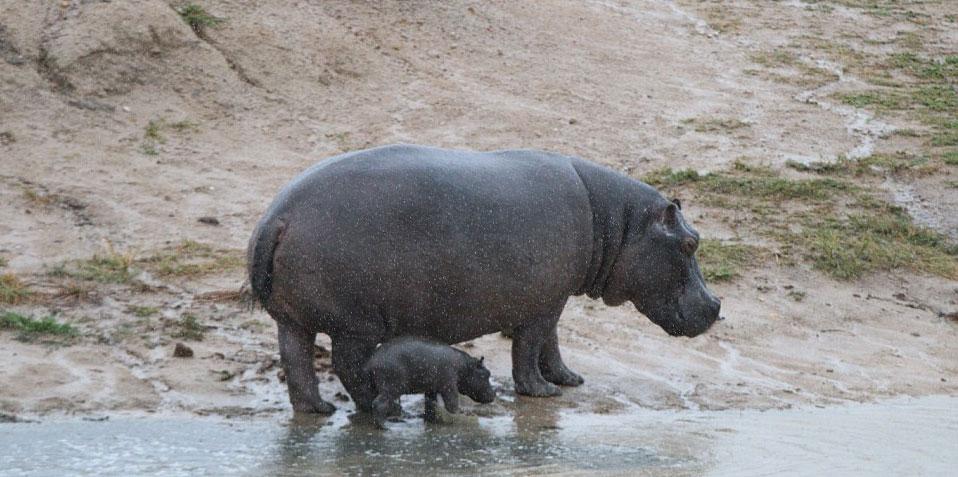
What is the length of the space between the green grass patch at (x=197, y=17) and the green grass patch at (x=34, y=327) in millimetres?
6040

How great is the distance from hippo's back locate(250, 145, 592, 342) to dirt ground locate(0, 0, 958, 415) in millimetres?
826

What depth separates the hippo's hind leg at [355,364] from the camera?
7.15 metres

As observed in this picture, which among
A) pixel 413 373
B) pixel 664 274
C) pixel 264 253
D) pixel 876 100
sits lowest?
pixel 876 100

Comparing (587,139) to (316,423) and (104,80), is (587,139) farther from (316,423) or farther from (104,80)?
(316,423)

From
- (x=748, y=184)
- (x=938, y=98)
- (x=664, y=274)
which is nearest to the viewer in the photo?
(x=664, y=274)

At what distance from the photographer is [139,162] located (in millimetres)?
11508

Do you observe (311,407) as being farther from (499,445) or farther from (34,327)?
(34,327)

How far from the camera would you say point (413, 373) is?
709 cm

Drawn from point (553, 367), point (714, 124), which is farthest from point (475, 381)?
point (714, 124)

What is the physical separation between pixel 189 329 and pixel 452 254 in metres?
1.98

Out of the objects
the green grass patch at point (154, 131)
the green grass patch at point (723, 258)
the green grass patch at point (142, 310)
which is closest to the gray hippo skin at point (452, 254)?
the green grass patch at point (142, 310)

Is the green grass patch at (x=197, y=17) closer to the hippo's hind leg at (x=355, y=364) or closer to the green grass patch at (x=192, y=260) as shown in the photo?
the green grass patch at (x=192, y=260)

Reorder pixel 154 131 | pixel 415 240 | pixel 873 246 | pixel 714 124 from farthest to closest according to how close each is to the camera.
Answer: pixel 714 124, pixel 154 131, pixel 873 246, pixel 415 240

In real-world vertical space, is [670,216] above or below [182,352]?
above
